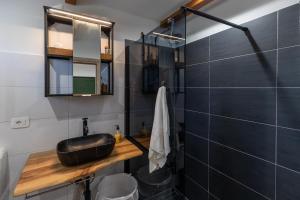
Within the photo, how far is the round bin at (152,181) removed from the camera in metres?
1.64

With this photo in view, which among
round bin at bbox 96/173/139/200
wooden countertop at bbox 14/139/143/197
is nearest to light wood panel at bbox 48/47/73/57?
wooden countertop at bbox 14/139/143/197

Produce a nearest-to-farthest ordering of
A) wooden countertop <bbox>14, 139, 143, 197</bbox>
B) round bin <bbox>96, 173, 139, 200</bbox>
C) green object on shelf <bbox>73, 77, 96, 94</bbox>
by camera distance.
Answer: wooden countertop <bbox>14, 139, 143, 197</bbox>, green object on shelf <bbox>73, 77, 96, 94</bbox>, round bin <bbox>96, 173, 139, 200</bbox>

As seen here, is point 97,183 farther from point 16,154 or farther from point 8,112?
point 8,112

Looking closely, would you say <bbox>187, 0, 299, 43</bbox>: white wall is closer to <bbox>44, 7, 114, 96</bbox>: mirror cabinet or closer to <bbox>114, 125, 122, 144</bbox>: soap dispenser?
<bbox>44, 7, 114, 96</bbox>: mirror cabinet

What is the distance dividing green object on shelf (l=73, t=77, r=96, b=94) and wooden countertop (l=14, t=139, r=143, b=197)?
2.15 ft

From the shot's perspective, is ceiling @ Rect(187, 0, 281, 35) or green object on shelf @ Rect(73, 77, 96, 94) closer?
ceiling @ Rect(187, 0, 281, 35)

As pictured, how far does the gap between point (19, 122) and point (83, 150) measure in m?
0.73

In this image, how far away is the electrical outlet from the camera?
141cm

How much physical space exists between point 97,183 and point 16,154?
0.86 meters

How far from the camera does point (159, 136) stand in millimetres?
1375

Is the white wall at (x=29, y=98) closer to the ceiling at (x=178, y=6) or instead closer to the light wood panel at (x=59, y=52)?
the light wood panel at (x=59, y=52)

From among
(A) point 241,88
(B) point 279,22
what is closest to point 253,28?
(B) point 279,22

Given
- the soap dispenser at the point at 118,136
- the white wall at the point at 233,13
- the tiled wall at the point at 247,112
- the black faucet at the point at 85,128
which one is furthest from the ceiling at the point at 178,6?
the soap dispenser at the point at 118,136

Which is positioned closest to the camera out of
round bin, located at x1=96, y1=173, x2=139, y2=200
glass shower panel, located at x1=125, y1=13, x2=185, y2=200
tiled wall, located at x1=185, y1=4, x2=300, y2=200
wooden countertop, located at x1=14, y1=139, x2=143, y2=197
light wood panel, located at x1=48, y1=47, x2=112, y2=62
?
wooden countertop, located at x1=14, y1=139, x2=143, y2=197
